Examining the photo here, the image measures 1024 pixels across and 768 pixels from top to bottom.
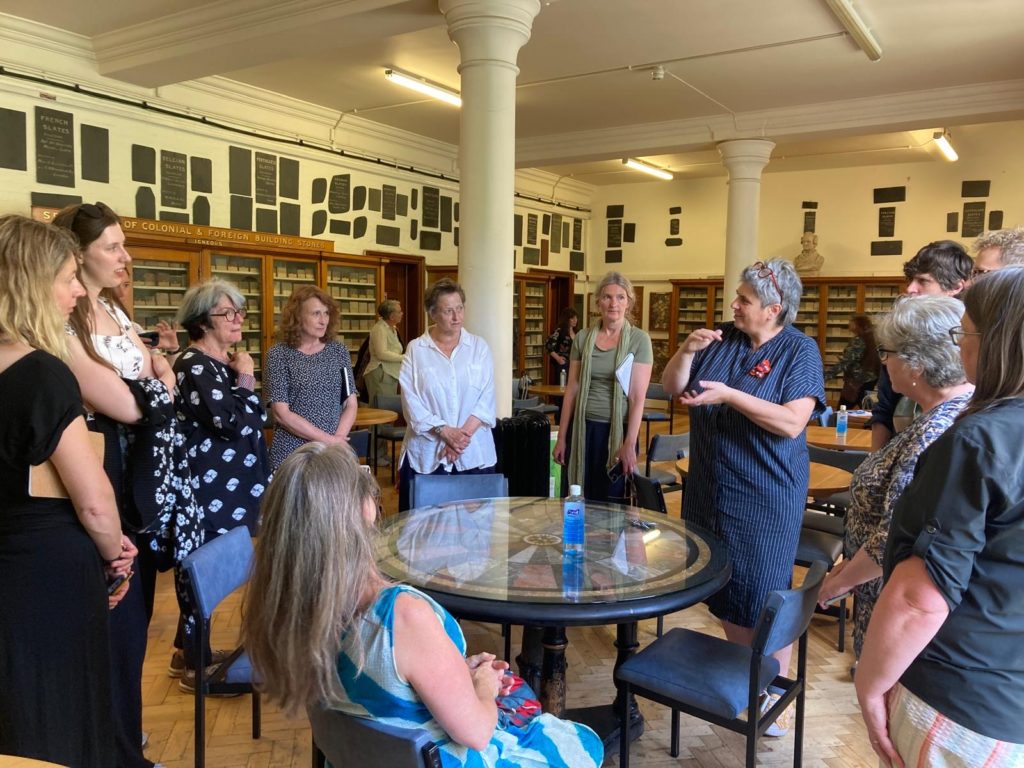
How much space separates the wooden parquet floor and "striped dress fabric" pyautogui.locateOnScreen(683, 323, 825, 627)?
0.55 m

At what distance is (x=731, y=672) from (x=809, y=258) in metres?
10.7

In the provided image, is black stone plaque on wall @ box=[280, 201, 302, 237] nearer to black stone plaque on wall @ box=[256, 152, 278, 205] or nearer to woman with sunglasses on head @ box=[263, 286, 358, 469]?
black stone plaque on wall @ box=[256, 152, 278, 205]

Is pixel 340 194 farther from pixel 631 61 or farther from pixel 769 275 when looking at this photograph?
pixel 769 275

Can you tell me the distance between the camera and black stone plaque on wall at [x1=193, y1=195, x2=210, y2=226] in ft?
24.1

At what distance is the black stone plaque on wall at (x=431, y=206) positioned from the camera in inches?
394

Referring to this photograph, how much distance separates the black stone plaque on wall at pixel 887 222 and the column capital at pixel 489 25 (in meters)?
8.65

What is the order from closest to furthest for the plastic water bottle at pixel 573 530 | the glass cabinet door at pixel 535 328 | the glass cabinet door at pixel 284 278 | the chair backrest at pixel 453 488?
the plastic water bottle at pixel 573 530, the chair backrest at pixel 453 488, the glass cabinet door at pixel 284 278, the glass cabinet door at pixel 535 328

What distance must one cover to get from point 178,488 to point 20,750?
3.04 ft

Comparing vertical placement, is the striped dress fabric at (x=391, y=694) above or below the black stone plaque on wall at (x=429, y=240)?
below

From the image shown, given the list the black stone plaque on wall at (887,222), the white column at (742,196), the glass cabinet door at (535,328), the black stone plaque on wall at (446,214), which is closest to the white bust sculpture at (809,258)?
the black stone plaque on wall at (887,222)

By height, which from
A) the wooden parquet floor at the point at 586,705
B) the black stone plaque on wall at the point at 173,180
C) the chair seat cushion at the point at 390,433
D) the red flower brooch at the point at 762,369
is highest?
the black stone plaque on wall at the point at 173,180

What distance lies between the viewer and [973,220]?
1065cm

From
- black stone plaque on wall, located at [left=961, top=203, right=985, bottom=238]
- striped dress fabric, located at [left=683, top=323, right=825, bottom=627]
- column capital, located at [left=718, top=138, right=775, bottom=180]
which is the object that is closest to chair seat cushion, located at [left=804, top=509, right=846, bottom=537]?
striped dress fabric, located at [left=683, top=323, right=825, bottom=627]

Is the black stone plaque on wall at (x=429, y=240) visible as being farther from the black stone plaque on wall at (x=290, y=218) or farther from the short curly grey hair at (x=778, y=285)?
the short curly grey hair at (x=778, y=285)
